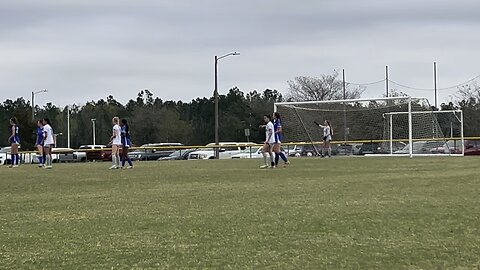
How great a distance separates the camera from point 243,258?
255 inches

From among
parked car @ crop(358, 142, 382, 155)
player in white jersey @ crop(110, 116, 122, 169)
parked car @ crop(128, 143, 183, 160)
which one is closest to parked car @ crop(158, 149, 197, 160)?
parked car @ crop(128, 143, 183, 160)

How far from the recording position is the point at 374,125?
1626 inches

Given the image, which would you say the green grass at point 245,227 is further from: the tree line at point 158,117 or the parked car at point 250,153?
the tree line at point 158,117

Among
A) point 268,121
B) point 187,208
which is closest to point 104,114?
point 268,121

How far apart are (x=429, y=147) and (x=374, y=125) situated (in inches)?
152

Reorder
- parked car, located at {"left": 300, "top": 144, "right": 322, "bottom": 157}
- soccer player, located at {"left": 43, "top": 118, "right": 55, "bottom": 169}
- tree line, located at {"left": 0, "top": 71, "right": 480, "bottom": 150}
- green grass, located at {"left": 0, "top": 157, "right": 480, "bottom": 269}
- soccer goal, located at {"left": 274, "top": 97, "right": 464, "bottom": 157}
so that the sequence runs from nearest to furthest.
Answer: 1. green grass, located at {"left": 0, "top": 157, "right": 480, "bottom": 269}
2. soccer player, located at {"left": 43, "top": 118, "right": 55, "bottom": 169}
3. soccer goal, located at {"left": 274, "top": 97, "right": 464, "bottom": 157}
4. parked car, located at {"left": 300, "top": 144, "right": 322, "bottom": 157}
5. tree line, located at {"left": 0, "top": 71, "right": 480, "bottom": 150}

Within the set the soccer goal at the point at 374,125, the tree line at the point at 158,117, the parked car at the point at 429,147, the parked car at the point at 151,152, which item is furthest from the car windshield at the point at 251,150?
the tree line at the point at 158,117

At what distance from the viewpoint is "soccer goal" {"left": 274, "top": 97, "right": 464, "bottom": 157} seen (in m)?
38.6

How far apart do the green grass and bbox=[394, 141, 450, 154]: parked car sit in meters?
24.7

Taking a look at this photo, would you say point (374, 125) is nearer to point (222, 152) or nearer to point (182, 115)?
point (222, 152)

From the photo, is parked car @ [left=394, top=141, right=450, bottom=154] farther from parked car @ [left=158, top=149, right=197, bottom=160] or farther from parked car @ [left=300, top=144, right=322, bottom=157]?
parked car @ [left=158, top=149, right=197, bottom=160]

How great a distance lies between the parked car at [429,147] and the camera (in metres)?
38.1

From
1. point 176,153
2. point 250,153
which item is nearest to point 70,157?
point 176,153

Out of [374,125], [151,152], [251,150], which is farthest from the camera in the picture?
[151,152]
